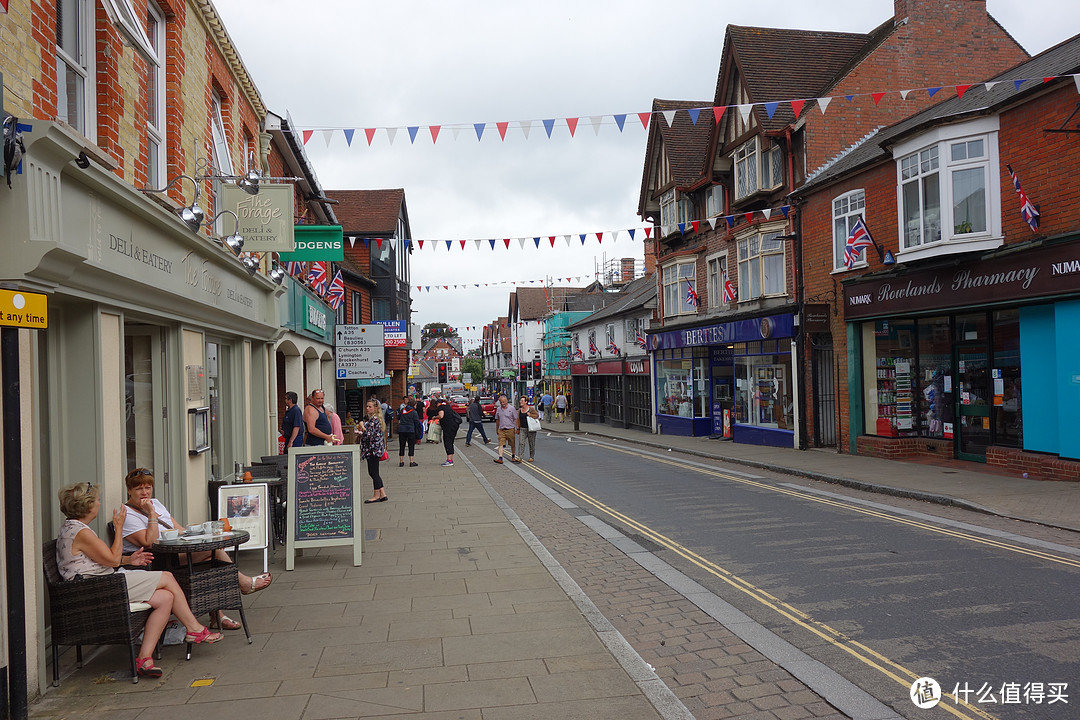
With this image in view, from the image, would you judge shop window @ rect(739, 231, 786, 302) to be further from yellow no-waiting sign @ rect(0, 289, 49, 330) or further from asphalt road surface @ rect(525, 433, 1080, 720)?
yellow no-waiting sign @ rect(0, 289, 49, 330)

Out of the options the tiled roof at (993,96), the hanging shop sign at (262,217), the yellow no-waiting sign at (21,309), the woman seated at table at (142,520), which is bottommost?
the woman seated at table at (142,520)

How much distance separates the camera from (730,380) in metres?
25.8

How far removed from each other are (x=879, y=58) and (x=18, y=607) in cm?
2260

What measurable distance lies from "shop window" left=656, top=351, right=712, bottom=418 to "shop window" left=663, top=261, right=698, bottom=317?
5.60 ft

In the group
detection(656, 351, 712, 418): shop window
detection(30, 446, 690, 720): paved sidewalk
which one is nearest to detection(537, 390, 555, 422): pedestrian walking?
detection(656, 351, 712, 418): shop window

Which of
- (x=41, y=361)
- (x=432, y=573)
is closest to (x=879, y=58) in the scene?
(x=432, y=573)

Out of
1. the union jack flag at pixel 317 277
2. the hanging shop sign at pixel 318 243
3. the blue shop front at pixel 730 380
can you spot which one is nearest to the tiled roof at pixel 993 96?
the blue shop front at pixel 730 380

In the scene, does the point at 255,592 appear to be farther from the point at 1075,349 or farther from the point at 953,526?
the point at 1075,349

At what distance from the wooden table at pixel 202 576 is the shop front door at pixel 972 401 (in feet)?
45.4

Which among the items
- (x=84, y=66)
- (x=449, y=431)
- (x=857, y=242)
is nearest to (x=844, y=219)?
(x=857, y=242)

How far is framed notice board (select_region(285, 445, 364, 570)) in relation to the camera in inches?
304

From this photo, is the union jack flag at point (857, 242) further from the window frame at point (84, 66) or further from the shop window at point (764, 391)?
the window frame at point (84, 66)

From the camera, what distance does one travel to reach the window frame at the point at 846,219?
17.4 meters

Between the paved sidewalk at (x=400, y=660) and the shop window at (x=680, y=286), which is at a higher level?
the shop window at (x=680, y=286)
